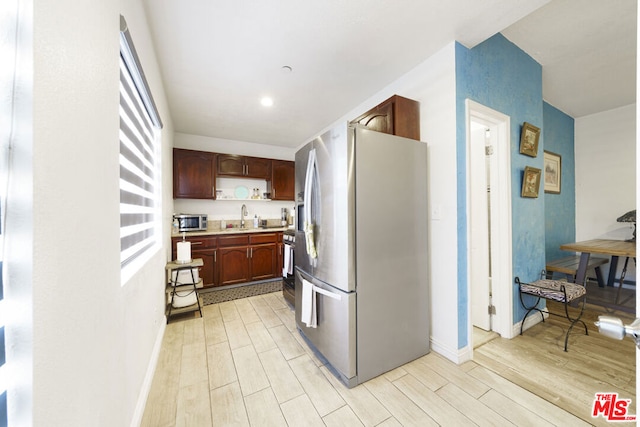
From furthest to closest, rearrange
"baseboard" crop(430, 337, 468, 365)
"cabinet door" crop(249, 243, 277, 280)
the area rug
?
"cabinet door" crop(249, 243, 277, 280)
the area rug
"baseboard" crop(430, 337, 468, 365)

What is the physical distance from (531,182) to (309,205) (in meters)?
2.32

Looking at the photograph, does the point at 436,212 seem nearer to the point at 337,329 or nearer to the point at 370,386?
the point at 337,329

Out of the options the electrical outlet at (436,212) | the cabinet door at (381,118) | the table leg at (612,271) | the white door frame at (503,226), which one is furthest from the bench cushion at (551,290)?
the table leg at (612,271)

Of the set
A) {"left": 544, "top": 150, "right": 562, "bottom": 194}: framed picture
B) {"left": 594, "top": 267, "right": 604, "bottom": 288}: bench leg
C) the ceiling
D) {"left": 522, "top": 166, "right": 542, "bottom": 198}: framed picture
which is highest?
the ceiling

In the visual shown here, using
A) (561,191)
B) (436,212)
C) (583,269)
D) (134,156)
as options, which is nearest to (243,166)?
(134,156)

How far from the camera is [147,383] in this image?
1.56 metres

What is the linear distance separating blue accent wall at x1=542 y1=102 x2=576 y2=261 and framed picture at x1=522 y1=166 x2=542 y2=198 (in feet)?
4.33

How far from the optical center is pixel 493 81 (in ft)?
6.82

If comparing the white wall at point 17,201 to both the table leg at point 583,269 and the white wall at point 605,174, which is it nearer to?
the table leg at point 583,269

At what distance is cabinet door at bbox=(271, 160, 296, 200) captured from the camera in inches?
177

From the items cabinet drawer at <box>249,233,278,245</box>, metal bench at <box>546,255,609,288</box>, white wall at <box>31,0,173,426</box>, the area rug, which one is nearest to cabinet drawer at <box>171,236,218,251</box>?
cabinet drawer at <box>249,233,278,245</box>

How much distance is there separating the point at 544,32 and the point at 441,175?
1.62 meters

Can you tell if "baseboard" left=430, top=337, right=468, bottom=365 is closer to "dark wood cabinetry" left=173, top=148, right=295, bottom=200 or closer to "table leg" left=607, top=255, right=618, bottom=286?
"dark wood cabinetry" left=173, top=148, right=295, bottom=200

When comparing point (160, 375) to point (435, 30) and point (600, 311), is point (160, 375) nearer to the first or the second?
point (435, 30)
